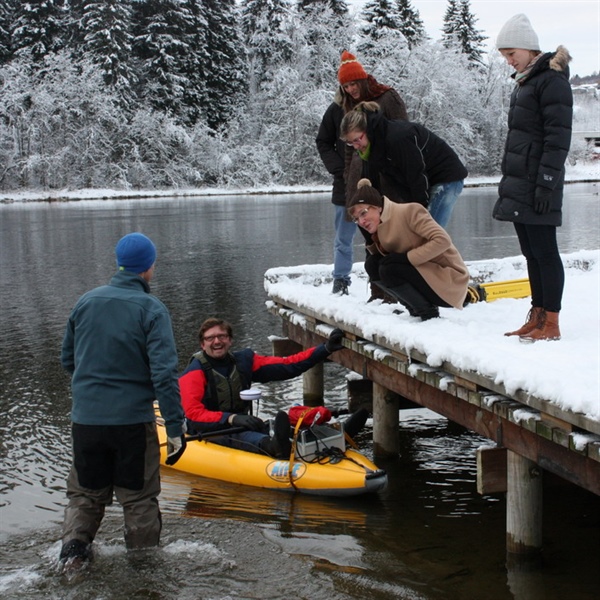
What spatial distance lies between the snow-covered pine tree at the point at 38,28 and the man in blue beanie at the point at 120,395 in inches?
1882

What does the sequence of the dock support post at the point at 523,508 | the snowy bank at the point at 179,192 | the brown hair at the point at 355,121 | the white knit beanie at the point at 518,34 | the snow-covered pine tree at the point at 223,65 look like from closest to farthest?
the dock support post at the point at 523,508
the white knit beanie at the point at 518,34
the brown hair at the point at 355,121
the snowy bank at the point at 179,192
the snow-covered pine tree at the point at 223,65

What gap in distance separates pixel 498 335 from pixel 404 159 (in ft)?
5.70

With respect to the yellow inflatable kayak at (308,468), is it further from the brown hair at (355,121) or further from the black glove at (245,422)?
the brown hair at (355,121)

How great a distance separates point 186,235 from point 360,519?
20278 mm

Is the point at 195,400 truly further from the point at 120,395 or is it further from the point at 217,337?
the point at 120,395

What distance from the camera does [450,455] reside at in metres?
7.61

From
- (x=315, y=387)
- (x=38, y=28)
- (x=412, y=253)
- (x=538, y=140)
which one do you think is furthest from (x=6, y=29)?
(x=538, y=140)

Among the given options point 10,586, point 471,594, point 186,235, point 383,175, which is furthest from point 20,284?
point 471,594

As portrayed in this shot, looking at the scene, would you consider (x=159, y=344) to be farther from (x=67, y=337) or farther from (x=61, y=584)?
(x=61, y=584)

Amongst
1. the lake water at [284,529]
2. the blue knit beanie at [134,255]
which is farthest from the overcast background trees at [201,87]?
the blue knit beanie at [134,255]

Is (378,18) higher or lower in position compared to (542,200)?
higher

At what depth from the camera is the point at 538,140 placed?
17.8 ft

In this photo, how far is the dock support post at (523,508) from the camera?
16.6ft

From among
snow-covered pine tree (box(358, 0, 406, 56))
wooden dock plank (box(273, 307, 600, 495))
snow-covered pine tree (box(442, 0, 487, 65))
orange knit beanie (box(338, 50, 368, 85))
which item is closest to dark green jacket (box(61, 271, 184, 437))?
wooden dock plank (box(273, 307, 600, 495))
